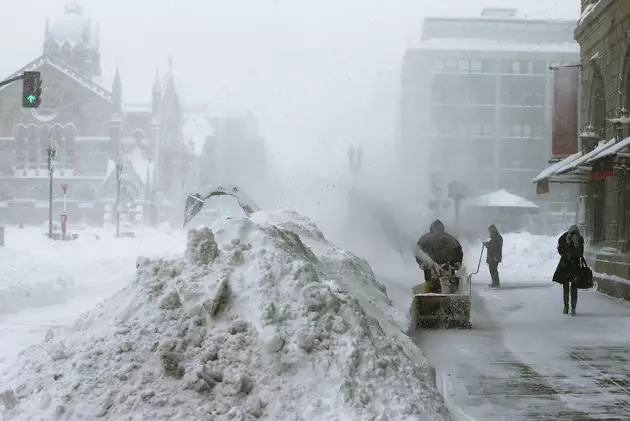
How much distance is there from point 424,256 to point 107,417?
27.2 feet

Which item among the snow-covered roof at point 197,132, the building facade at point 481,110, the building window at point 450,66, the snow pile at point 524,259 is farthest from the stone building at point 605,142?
the snow-covered roof at point 197,132

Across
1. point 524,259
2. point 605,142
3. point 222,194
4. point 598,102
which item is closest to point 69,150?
point 524,259

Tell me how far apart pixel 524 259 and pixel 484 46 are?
41752 millimetres

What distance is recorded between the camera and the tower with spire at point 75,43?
3044 inches

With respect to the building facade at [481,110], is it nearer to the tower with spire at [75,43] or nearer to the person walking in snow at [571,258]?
the tower with spire at [75,43]

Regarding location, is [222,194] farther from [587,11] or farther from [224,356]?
[224,356]

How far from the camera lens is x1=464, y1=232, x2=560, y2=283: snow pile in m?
26.1

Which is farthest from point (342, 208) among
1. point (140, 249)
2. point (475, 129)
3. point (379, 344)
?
point (379, 344)

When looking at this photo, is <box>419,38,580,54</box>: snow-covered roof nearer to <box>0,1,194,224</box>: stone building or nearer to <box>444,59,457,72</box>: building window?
<box>444,59,457,72</box>: building window

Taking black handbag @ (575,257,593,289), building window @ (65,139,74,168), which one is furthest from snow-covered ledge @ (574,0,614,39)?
building window @ (65,139,74,168)

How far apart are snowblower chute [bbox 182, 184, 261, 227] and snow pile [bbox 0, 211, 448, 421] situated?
40.5 ft

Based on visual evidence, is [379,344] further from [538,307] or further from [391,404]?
[538,307]

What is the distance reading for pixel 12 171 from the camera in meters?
64.1

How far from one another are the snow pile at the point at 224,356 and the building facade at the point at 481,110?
60.1 metres
